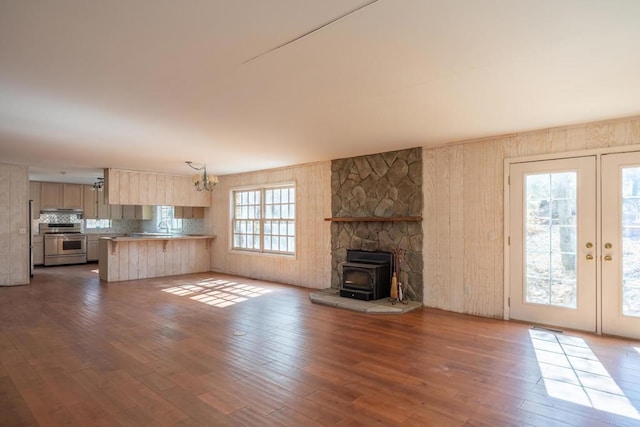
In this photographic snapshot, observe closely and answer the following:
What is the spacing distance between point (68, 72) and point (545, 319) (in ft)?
18.3

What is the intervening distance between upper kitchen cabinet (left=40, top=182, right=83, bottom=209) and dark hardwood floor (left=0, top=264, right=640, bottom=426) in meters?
6.17

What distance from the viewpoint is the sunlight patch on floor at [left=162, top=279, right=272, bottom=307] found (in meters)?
6.12

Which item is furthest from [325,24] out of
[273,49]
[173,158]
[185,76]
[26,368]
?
[173,158]

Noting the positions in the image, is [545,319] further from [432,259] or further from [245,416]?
[245,416]

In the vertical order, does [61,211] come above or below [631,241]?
above

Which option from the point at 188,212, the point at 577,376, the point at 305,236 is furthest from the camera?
the point at 188,212

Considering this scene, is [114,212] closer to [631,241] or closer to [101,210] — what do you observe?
[101,210]

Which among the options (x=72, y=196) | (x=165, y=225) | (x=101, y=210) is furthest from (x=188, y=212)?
(x=72, y=196)

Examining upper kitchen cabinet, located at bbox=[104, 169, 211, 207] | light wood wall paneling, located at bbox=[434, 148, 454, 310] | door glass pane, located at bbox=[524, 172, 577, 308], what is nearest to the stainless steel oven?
upper kitchen cabinet, located at bbox=[104, 169, 211, 207]

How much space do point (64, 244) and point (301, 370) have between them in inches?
402

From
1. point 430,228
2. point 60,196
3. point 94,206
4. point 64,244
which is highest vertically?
point 60,196

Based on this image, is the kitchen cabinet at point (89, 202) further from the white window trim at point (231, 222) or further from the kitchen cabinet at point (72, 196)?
the white window trim at point (231, 222)

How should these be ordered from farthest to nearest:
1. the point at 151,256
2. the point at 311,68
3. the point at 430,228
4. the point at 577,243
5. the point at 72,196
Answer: the point at 72,196, the point at 151,256, the point at 430,228, the point at 577,243, the point at 311,68

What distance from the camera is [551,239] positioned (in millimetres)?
4539
